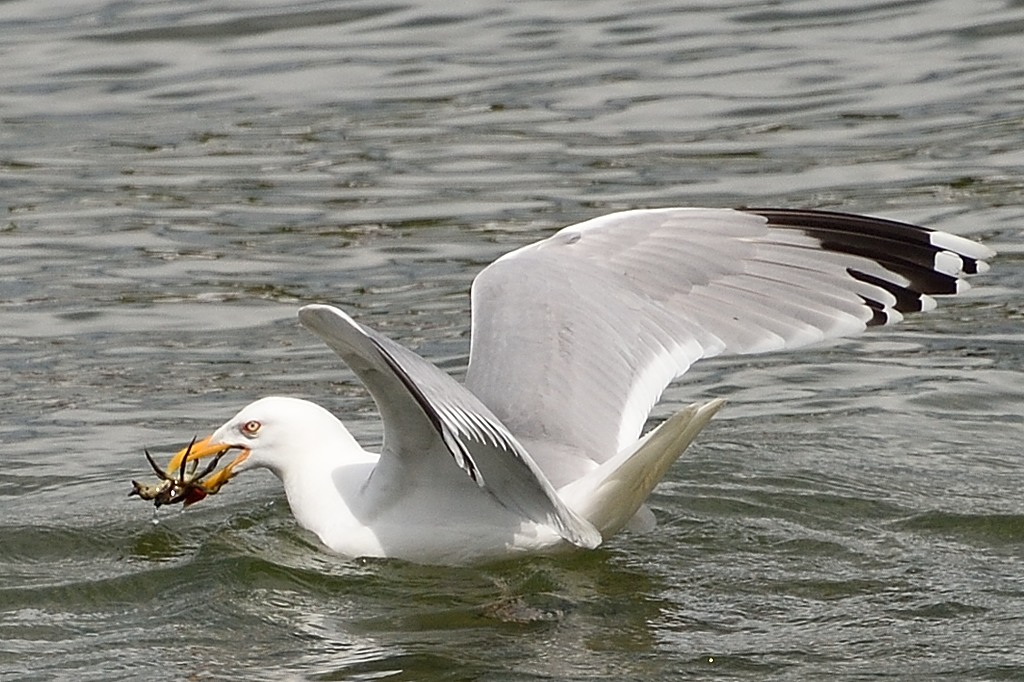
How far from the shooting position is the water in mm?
6105

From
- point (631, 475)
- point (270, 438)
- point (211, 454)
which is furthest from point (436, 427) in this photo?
point (211, 454)

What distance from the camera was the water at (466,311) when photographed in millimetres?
6105

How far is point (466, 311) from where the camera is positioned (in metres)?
9.28

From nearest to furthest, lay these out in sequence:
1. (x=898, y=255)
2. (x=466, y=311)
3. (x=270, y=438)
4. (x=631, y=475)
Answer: (x=631, y=475), (x=270, y=438), (x=898, y=255), (x=466, y=311)

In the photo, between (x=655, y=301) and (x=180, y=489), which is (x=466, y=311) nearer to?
(x=655, y=301)

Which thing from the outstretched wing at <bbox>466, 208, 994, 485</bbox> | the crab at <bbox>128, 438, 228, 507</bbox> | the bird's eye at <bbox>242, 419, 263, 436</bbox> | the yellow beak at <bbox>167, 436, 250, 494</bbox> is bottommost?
the crab at <bbox>128, 438, 228, 507</bbox>

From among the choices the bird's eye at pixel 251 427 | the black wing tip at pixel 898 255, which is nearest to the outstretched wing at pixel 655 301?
the black wing tip at pixel 898 255

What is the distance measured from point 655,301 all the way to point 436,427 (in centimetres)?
174

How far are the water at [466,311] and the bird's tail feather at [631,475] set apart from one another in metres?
0.26

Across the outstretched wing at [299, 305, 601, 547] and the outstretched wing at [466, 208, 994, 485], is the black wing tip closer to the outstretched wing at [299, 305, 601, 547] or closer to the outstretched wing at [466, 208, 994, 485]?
the outstretched wing at [466, 208, 994, 485]

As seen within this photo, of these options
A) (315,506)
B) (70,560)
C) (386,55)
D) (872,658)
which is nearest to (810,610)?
(872,658)

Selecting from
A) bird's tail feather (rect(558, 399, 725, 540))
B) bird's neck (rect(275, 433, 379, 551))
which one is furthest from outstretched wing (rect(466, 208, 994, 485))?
bird's neck (rect(275, 433, 379, 551))

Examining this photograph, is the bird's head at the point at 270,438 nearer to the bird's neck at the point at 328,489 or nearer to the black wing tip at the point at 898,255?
the bird's neck at the point at 328,489

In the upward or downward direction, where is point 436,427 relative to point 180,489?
upward
